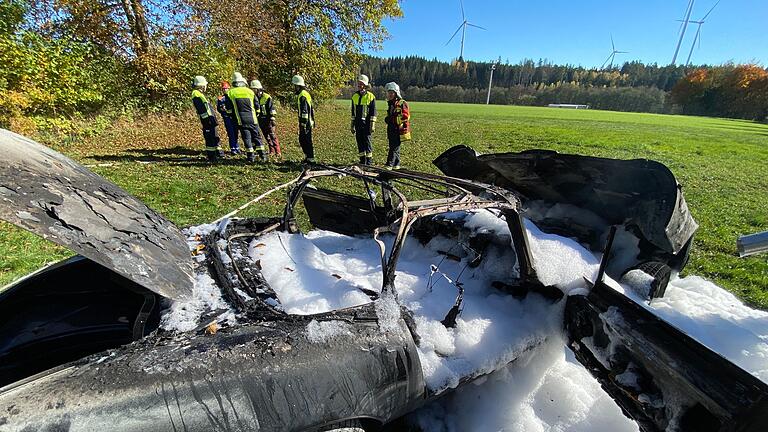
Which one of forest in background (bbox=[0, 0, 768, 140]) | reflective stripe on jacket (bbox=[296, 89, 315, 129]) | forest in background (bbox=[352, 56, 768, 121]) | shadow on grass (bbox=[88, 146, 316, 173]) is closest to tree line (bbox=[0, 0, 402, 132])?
forest in background (bbox=[0, 0, 768, 140])

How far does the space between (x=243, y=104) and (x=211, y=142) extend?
1194 mm

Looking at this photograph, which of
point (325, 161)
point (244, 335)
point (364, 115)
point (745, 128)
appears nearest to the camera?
point (244, 335)

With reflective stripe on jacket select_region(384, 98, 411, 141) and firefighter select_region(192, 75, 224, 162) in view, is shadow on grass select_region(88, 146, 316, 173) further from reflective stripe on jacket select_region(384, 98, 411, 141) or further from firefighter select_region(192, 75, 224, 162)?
reflective stripe on jacket select_region(384, 98, 411, 141)

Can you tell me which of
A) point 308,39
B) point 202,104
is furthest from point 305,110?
point 308,39

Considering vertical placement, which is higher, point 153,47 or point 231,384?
point 153,47

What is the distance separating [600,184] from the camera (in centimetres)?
354

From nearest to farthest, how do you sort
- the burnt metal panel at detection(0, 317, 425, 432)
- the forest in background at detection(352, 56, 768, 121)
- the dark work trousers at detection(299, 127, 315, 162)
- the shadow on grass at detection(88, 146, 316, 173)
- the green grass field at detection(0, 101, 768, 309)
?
the burnt metal panel at detection(0, 317, 425, 432) → the green grass field at detection(0, 101, 768, 309) → the shadow on grass at detection(88, 146, 316, 173) → the dark work trousers at detection(299, 127, 315, 162) → the forest in background at detection(352, 56, 768, 121)

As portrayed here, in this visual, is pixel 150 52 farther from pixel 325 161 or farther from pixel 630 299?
pixel 630 299

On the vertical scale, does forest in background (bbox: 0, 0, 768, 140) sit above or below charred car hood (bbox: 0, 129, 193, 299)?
above

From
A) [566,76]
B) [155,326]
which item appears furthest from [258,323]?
[566,76]

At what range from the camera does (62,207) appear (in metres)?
1.65

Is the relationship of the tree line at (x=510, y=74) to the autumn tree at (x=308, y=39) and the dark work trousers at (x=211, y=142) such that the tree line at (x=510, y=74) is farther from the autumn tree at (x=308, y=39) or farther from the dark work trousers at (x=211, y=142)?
the dark work trousers at (x=211, y=142)

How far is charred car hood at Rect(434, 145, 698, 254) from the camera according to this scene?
313 centimetres

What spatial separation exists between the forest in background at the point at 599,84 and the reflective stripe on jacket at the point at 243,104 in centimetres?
3010
